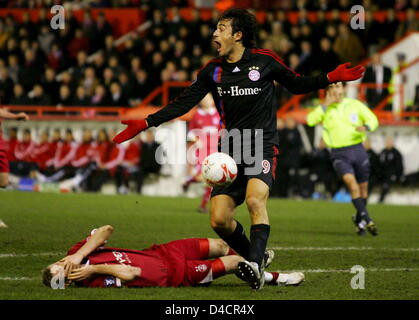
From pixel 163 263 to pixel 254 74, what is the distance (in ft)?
6.00

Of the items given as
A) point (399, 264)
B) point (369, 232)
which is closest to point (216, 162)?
point (399, 264)

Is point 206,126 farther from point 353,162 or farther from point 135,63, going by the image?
point 135,63

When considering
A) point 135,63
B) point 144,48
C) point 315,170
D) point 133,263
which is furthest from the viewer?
point 144,48

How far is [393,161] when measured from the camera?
66.8ft

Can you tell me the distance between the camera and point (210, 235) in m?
12.9

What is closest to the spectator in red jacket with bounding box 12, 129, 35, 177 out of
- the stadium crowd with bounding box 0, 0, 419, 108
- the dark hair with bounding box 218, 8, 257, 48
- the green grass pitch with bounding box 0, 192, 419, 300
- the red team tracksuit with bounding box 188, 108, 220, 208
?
the stadium crowd with bounding box 0, 0, 419, 108

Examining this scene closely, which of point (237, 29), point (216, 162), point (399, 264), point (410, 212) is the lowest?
point (410, 212)

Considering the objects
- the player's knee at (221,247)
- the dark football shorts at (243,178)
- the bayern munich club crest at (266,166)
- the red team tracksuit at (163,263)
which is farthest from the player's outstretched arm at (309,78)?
the red team tracksuit at (163,263)

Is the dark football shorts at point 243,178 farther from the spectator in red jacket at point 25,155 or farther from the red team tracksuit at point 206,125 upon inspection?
the spectator in red jacket at point 25,155

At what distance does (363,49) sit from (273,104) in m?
14.3

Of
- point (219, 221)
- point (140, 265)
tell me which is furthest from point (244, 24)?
point (140, 265)

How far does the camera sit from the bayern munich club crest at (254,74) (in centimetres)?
867
